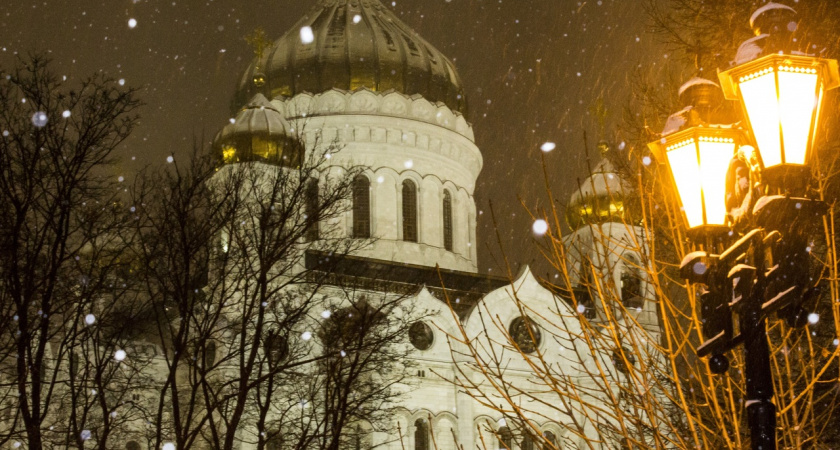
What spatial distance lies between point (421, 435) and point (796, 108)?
76.4 ft

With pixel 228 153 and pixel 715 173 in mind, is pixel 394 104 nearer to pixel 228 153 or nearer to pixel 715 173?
pixel 228 153

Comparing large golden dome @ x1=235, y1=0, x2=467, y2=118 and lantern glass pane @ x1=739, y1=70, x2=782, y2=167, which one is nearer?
lantern glass pane @ x1=739, y1=70, x2=782, y2=167

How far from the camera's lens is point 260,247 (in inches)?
527

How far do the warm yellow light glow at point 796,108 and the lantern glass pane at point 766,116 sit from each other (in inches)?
1.0

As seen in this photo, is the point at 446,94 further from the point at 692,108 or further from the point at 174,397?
the point at 692,108

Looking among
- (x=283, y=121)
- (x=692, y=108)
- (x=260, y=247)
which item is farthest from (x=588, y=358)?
(x=692, y=108)

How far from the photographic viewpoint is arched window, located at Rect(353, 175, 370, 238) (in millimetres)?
30281

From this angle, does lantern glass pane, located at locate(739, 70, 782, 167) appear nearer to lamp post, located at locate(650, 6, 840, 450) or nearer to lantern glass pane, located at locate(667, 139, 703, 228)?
lamp post, located at locate(650, 6, 840, 450)

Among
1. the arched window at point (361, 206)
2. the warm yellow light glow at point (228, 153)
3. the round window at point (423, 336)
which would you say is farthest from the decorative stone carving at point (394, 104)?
the round window at point (423, 336)

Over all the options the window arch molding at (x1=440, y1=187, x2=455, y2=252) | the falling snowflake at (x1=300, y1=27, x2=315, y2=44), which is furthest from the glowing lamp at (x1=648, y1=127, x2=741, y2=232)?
the falling snowflake at (x1=300, y1=27, x2=315, y2=44)

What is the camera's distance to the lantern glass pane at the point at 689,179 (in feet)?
13.1

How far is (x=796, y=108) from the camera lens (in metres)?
3.66

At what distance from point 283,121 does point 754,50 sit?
24865mm

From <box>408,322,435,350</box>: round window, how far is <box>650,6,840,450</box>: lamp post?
74.2 feet
